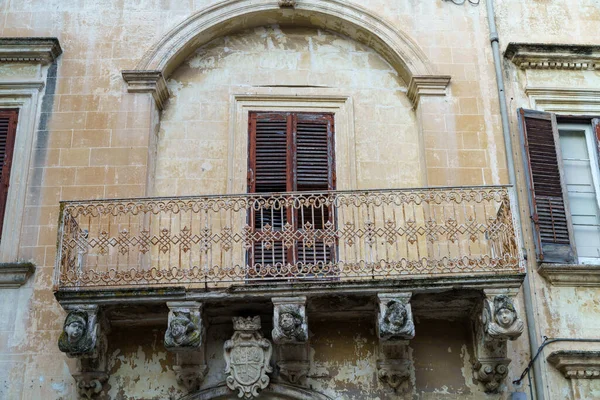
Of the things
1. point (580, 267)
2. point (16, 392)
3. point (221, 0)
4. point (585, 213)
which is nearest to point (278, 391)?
point (16, 392)

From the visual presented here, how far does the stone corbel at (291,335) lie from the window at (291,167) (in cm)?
103

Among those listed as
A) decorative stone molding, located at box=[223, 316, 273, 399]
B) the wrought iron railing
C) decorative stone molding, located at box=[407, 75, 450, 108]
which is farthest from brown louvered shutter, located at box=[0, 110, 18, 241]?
decorative stone molding, located at box=[407, 75, 450, 108]

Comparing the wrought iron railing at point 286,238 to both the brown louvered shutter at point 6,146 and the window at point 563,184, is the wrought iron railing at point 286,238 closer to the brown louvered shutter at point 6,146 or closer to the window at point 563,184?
the window at point 563,184

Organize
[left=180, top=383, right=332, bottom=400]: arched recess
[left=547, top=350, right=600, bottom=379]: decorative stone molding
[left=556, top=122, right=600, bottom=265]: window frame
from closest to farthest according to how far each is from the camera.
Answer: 1. [left=180, top=383, right=332, bottom=400]: arched recess
2. [left=547, top=350, right=600, bottom=379]: decorative stone molding
3. [left=556, top=122, right=600, bottom=265]: window frame

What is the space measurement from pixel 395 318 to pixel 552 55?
15.4 feet

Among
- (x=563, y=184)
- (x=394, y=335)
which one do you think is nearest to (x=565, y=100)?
(x=563, y=184)

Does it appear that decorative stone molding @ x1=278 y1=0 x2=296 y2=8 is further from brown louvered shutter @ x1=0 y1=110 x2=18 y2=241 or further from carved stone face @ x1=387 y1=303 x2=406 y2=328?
carved stone face @ x1=387 y1=303 x2=406 y2=328

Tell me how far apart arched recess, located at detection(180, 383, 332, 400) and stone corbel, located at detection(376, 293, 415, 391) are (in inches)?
29.9

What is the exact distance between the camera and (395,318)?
9922mm

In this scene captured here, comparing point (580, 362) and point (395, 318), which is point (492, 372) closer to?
point (580, 362)

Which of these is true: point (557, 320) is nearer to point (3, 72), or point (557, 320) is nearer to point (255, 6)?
point (255, 6)

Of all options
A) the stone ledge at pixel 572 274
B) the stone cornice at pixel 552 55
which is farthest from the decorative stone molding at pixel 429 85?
the stone ledge at pixel 572 274

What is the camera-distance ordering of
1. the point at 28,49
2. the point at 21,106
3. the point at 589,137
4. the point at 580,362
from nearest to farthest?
1. the point at 580,362
2. the point at 21,106
3. the point at 28,49
4. the point at 589,137

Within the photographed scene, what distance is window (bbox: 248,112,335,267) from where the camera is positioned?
36.9ft
